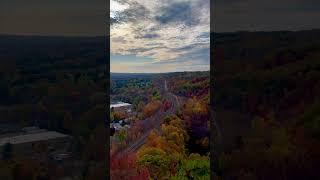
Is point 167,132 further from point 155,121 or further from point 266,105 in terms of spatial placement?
point 266,105

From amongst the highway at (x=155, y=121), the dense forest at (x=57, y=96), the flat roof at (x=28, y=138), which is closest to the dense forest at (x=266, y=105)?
the highway at (x=155, y=121)

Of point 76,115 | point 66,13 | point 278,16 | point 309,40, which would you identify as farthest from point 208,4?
point 76,115

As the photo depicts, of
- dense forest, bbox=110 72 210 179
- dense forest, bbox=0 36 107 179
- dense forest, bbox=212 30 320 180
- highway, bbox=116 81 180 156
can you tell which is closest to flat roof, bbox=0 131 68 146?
dense forest, bbox=0 36 107 179

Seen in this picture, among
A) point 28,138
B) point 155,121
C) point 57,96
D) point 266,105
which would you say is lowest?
point 28,138

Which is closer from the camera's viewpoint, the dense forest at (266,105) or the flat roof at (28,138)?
the flat roof at (28,138)

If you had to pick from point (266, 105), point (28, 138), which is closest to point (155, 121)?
point (266, 105)

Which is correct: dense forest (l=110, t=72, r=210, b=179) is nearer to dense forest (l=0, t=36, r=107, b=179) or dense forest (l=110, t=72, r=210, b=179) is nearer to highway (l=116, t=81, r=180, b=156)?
highway (l=116, t=81, r=180, b=156)

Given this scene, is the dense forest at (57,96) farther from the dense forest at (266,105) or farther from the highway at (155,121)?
the dense forest at (266,105)
